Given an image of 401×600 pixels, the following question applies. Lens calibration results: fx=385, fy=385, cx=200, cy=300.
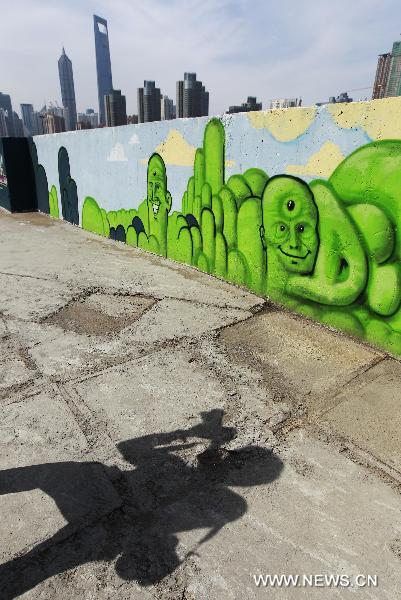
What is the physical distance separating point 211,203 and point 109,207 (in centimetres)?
407

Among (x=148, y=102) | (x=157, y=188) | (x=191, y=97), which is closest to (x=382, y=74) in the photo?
(x=191, y=97)

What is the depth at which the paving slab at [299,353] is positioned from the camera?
12.5 feet

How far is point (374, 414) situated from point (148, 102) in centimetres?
6479

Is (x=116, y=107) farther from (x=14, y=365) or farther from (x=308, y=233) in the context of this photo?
(x=14, y=365)

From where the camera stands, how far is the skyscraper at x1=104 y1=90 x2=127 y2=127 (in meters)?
53.6

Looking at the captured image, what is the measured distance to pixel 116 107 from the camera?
54.1 meters

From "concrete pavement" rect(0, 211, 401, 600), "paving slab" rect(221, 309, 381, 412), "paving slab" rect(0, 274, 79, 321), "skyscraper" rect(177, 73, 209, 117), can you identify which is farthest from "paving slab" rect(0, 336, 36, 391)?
"skyscraper" rect(177, 73, 209, 117)

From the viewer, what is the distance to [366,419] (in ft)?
10.8

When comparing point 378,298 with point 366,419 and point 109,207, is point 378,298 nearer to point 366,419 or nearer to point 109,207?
point 366,419

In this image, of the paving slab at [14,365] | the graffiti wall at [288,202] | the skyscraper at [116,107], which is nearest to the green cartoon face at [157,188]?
the graffiti wall at [288,202]

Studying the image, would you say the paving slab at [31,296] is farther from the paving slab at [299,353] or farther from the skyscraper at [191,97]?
the skyscraper at [191,97]

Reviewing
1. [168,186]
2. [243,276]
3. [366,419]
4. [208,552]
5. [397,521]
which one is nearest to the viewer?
[208,552]

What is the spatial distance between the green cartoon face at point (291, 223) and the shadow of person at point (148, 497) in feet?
9.24

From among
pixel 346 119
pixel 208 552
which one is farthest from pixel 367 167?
pixel 208 552
